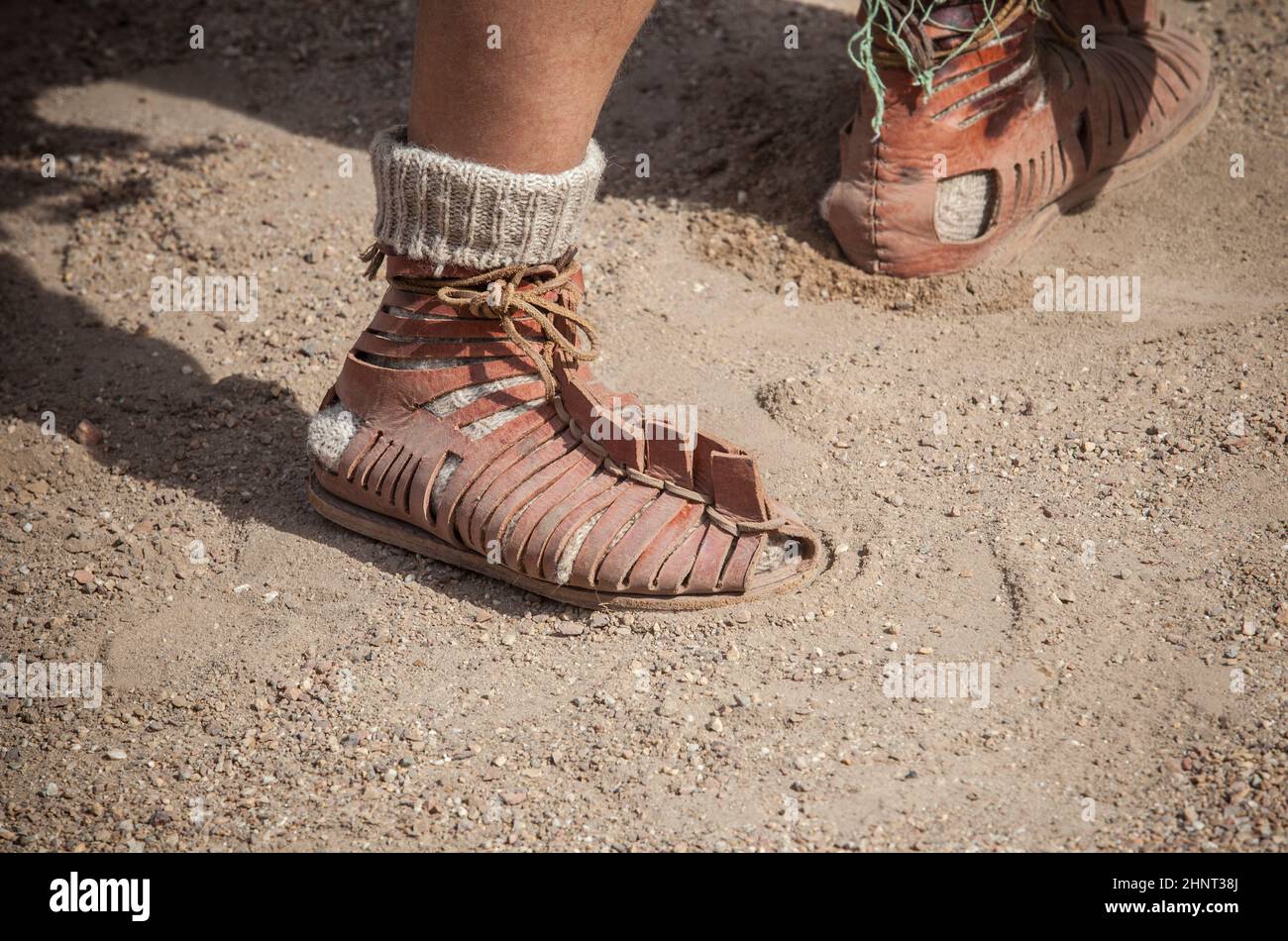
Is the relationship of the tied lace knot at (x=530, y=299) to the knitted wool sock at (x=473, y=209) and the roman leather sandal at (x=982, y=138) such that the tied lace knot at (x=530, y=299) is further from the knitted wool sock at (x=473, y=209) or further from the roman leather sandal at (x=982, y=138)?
the roman leather sandal at (x=982, y=138)

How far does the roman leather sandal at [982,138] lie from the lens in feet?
9.07

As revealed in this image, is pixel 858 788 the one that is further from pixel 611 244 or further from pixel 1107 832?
pixel 611 244

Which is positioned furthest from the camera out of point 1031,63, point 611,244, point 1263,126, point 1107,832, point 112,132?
point 112,132

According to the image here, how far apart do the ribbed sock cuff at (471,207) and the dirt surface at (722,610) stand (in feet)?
1.91

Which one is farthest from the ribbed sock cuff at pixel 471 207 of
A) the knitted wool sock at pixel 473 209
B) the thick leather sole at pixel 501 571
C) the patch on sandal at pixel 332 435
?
the thick leather sole at pixel 501 571

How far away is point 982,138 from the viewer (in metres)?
2.81

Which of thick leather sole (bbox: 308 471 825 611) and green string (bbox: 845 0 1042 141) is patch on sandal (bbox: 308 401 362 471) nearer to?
thick leather sole (bbox: 308 471 825 611)

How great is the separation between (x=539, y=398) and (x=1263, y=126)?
7.52ft

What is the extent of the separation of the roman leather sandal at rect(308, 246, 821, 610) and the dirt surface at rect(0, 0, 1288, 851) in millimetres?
83

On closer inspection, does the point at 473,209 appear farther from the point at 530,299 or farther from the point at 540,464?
the point at 540,464

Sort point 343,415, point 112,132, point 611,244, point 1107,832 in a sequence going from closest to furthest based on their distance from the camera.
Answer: point 1107,832
point 343,415
point 611,244
point 112,132

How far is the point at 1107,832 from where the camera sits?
1669mm

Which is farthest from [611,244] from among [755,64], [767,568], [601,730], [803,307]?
[601,730]

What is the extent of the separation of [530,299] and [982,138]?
4.29ft
